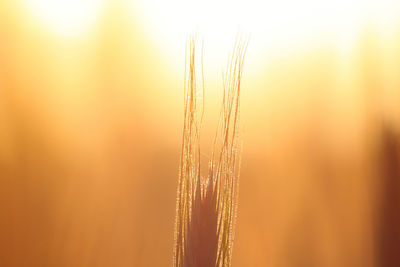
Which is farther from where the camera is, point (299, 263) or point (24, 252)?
Answer: point (299, 263)

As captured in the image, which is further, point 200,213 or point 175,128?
point 175,128

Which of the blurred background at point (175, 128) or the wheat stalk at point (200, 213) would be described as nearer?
the wheat stalk at point (200, 213)

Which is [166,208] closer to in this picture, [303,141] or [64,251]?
[64,251]

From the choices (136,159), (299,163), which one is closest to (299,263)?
(299,163)

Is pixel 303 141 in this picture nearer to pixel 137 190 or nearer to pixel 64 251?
pixel 137 190

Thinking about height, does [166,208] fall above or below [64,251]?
above

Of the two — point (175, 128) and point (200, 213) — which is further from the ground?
point (175, 128)

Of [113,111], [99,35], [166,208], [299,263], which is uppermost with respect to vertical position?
[99,35]

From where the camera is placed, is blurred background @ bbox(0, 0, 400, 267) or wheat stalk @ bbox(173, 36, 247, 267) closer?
wheat stalk @ bbox(173, 36, 247, 267)
